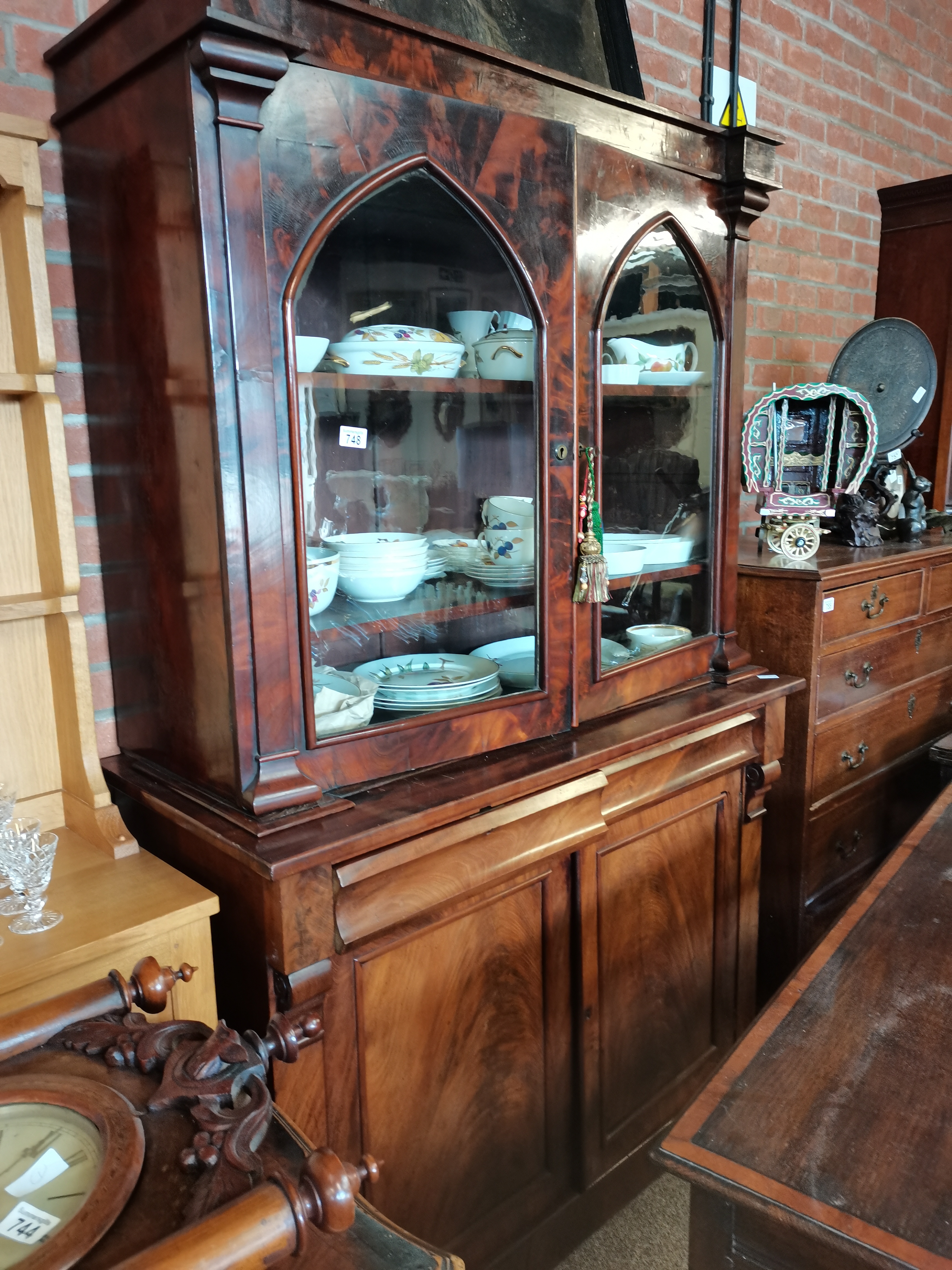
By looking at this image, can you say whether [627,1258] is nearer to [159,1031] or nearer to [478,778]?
[478,778]

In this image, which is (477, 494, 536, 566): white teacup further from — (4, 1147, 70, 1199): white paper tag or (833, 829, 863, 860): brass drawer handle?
(833, 829, 863, 860): brass drawer handle

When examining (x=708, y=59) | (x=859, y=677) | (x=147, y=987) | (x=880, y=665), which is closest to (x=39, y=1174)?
(x=147, y=987)

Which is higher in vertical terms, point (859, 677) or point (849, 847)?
point (859, 677)

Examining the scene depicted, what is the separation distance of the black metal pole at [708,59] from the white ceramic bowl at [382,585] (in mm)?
1077

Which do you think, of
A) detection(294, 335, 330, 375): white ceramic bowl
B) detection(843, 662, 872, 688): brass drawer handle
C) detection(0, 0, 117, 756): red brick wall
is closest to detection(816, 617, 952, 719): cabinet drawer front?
detection(843, 662, 872, 688): brass drawer handle

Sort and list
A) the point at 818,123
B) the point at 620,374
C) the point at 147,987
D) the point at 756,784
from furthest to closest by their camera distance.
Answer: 1. the point at 818,123
2. the point at 756,784
3. the point at 620,374
4. the point at 147,987

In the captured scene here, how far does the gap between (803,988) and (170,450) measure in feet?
3.09

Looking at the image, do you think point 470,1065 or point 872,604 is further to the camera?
point 872,604

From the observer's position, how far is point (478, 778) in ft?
3.99

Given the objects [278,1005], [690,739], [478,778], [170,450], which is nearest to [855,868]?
[690,739]

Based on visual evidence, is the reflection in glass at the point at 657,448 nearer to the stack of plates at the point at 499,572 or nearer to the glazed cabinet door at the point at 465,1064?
the stack of plates at the point at 499,572

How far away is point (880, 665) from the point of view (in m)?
2.18

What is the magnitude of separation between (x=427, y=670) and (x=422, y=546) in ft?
0.58

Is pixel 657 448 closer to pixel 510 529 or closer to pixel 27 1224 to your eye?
pixel 510 529
